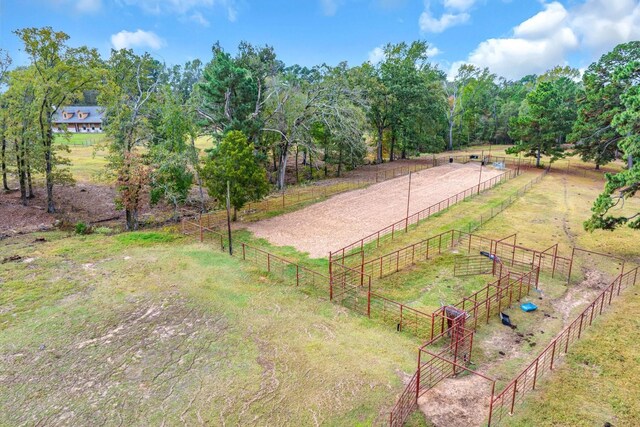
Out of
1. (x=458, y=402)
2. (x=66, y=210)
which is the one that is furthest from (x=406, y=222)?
(x=66, y=210)

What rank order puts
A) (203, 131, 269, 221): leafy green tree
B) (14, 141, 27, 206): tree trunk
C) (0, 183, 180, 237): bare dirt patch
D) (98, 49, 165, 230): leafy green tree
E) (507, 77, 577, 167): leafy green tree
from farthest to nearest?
(507, 77, 577, 167): leafy green tree < (14, 141, 27, 206): tree trunk < (0, 183, 180, 237): bare dirt patch < (203, 131, 269, 221): leafy green tree < (98, 49, 165, 230): leafy green tree

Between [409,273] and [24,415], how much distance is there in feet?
47.9

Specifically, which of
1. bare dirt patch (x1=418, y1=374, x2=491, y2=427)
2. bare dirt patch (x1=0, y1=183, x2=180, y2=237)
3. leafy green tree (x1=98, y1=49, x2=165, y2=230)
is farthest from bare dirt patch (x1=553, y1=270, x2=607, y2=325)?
bare dirt patch (x1=0, y1=183, x2=180, y2=237)

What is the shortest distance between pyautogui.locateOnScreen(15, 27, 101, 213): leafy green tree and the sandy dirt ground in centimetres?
1440

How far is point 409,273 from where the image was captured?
61.5ft

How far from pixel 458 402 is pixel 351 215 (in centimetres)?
1898

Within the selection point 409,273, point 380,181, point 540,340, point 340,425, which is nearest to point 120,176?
point 409,273

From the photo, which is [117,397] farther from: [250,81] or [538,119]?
[538,119]

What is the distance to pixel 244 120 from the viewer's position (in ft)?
109

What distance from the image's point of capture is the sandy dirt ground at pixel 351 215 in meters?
23.5

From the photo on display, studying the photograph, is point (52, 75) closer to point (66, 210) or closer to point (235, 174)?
point (66, 210)

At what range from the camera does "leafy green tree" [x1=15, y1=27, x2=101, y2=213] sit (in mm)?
25094

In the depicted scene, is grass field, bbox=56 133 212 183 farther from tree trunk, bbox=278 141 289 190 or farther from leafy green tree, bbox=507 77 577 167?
leafy green tree, bbox=507 77 577 167

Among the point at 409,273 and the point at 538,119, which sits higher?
the point at 538,119
